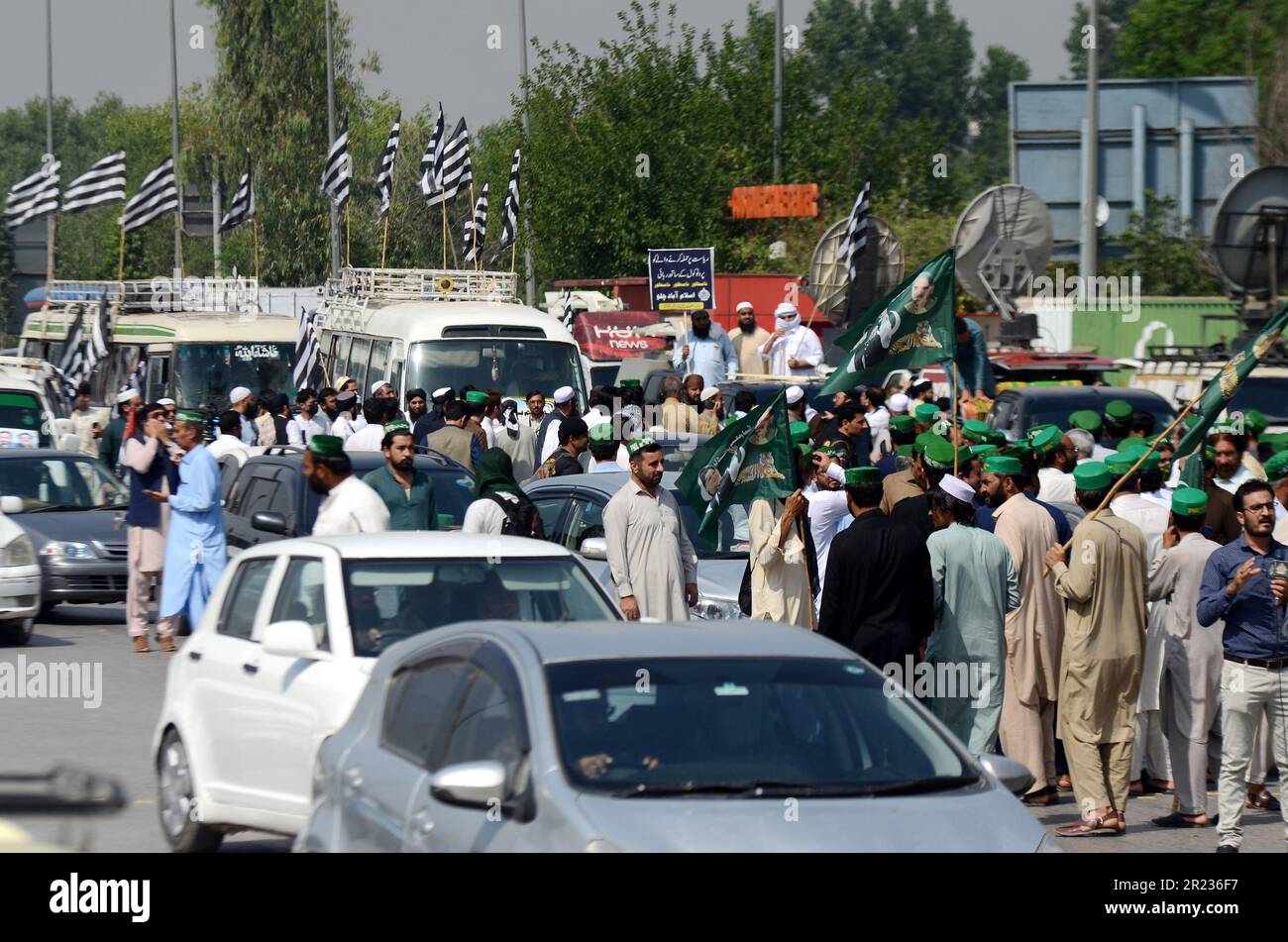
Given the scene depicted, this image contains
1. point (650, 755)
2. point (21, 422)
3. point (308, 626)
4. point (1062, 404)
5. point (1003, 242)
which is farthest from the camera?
point (1003, 242)

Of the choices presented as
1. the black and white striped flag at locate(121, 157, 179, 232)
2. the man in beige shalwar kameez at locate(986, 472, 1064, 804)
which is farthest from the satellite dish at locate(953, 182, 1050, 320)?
the black and white striped flag at locate(121, 157, 179, 232)

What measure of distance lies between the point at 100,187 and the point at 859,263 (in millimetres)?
14489

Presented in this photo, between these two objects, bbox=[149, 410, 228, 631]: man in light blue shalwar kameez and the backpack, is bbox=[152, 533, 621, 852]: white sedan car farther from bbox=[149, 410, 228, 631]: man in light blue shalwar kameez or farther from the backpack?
bbox=[149, 410, 228, 631]: man in light blue shalwar kameez

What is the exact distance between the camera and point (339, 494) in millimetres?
10711

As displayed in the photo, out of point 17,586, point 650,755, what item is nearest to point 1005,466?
point 650,755

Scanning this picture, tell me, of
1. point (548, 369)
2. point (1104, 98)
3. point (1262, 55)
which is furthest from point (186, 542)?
point (1262, 55)

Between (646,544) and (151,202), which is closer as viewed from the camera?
(646,544)

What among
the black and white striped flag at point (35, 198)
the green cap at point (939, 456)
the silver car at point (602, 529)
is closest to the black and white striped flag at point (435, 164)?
the black and white striped flag at point (35, 198)

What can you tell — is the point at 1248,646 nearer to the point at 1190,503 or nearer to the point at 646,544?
the point at 1190,503

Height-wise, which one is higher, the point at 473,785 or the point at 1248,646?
the point at 473,785

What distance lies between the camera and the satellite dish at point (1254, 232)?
2128cm

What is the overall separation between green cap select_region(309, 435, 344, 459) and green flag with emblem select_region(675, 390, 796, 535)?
2227 mm
